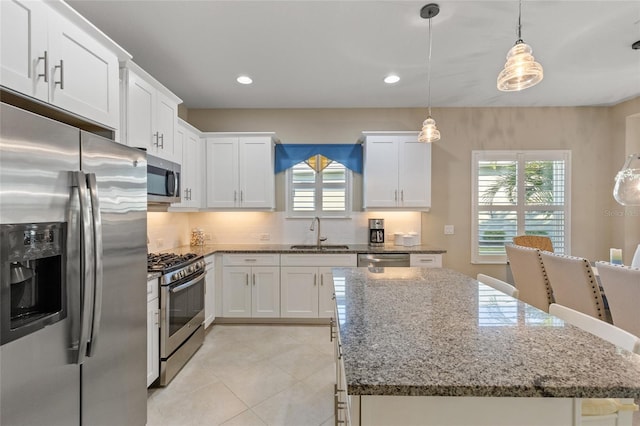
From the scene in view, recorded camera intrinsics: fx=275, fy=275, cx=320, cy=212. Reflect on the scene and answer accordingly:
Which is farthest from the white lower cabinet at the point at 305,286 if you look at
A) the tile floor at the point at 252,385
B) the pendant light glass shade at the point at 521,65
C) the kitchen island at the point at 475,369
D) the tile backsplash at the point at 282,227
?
the pendant light glass shade at the point at 521,65

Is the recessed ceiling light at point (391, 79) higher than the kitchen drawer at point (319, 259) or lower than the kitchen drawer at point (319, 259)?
higher

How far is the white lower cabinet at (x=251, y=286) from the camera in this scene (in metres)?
3.38

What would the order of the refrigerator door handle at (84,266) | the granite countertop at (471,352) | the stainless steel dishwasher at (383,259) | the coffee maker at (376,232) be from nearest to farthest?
the granite countertop at (471,352) < the refrigerator door handle at (84,266) < the stainless steel dishwasher at (383,259) < the coffee maker at (376,232)

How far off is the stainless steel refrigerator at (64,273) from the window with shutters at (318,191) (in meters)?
2.50

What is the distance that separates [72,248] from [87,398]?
720 millimetres

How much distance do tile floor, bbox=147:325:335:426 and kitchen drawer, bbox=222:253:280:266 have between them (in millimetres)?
821

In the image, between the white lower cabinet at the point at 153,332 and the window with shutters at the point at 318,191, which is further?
the window with shutters at the point at 318,191

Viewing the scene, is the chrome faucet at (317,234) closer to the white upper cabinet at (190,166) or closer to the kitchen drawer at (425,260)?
the kitchen drawer at (425,260)

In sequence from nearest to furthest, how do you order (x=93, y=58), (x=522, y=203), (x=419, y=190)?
1. (x=93, y=58)
2. (x=419, y=190)
3. (x=522, y=203)

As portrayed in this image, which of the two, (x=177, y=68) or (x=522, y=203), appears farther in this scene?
(x=522, y=203)

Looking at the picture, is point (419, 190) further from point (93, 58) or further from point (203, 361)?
point (93, 58)

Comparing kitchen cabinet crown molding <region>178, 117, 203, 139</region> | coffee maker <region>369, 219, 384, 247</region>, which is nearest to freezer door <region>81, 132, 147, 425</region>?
kitchen cabinet crown molding <region>178, 117, 203, 139</region>

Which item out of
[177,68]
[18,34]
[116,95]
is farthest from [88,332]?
[177,68]

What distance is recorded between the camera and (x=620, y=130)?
3732 millimetres
